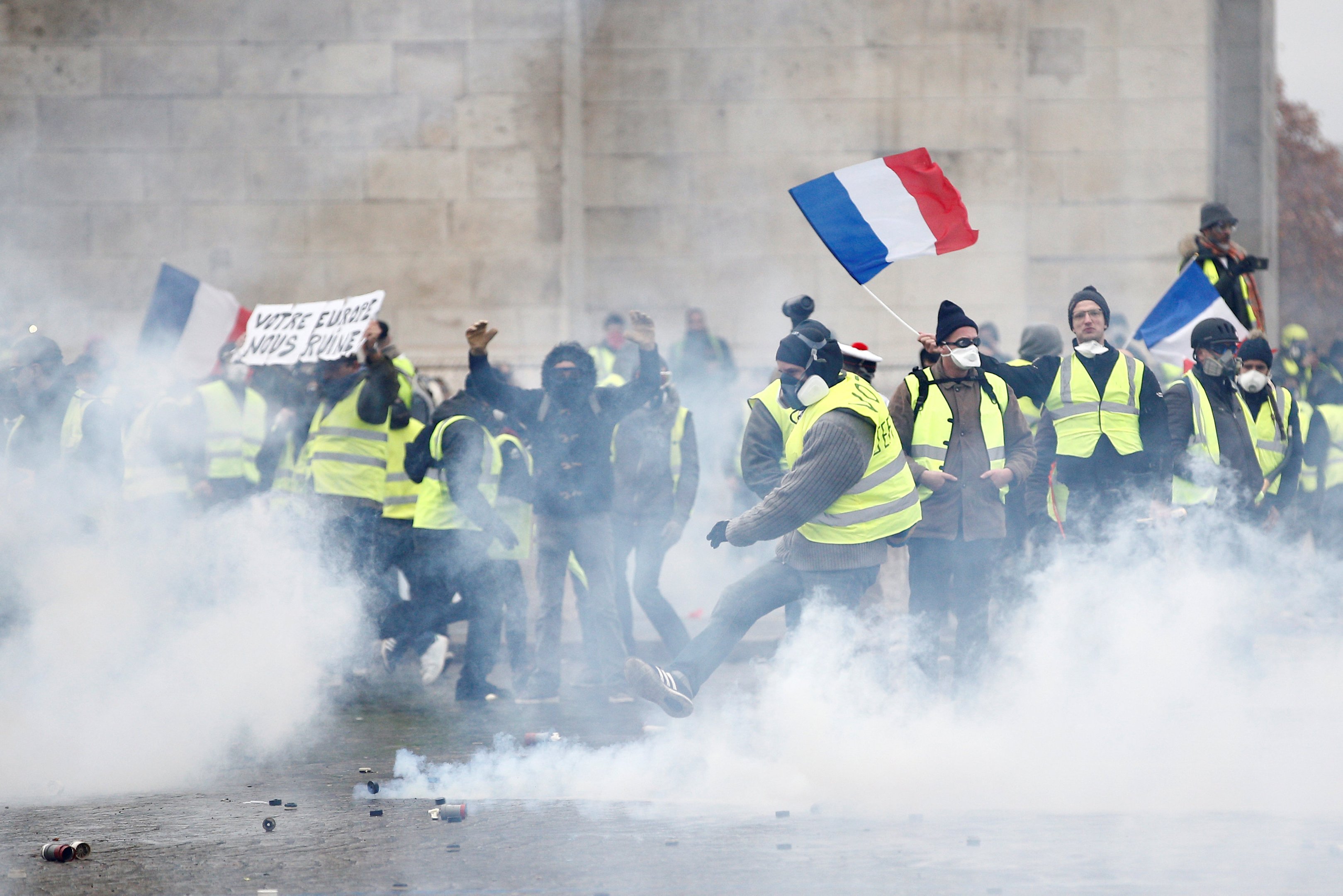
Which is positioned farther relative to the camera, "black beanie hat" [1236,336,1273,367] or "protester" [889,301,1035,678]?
"black beanie hat" [1236,336,1273,367]

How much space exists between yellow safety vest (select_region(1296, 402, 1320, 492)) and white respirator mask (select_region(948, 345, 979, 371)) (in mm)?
3795

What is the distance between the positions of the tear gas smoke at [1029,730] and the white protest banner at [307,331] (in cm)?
251

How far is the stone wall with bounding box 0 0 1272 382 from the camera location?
11.6 meters

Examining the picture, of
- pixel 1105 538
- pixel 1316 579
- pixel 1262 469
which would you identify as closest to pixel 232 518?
pixel 1105 538

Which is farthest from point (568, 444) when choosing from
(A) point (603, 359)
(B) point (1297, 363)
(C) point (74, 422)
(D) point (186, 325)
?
(B) point (1297, 363)

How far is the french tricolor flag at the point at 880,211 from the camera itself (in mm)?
7027

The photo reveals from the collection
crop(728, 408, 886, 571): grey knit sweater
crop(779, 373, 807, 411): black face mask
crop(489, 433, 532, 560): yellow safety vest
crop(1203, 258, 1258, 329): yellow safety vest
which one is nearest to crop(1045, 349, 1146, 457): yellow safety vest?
crop(779, 373, 807, 411): black face mask

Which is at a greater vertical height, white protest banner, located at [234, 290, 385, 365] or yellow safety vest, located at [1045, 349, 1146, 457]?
white protest banner, located at [234, 290, 385, 365]

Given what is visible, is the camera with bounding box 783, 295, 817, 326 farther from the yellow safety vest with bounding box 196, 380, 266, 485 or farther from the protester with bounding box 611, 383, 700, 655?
the yellow safety vest with bounding box 196, 380, 266, 485

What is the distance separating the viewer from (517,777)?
5645mm

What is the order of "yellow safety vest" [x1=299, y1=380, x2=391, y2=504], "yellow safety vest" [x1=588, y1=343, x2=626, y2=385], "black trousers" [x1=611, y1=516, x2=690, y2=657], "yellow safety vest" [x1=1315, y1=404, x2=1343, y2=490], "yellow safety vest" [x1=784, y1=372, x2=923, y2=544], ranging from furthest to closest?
"yellow safety vest" [x1=588, y1=343, x2=626, y2=385], "yellow safety vest" [x1=1315, y1=404, x2=1343, y2=490], "yellow safety vest" [x1=299, y1=380, x2=391, y2=504], "black trousers" [x1=611, y1=516, x2=690, y2=657], "yellow safety vest" [x1=784, y1=372, x2=923, y2=544]

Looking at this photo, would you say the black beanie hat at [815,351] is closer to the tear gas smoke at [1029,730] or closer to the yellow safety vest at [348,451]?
the tear gas smoke at [1029,730]

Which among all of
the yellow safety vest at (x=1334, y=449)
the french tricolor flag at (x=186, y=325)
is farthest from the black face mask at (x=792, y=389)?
the yellow safety vest at (x=1334, y=449)

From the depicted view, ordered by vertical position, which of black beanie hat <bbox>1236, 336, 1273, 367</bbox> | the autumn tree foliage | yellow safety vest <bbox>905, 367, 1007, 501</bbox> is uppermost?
the autumn tree foliage
